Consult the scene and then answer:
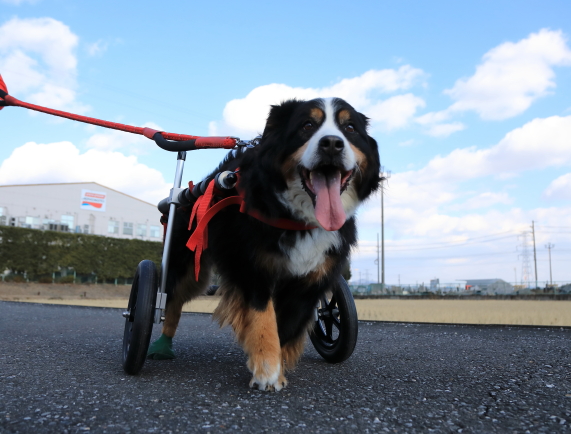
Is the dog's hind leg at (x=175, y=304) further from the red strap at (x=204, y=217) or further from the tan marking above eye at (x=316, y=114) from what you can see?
the tan marking above eye at (x=316, y=114)

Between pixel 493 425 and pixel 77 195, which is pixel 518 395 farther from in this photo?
pixel 77 195

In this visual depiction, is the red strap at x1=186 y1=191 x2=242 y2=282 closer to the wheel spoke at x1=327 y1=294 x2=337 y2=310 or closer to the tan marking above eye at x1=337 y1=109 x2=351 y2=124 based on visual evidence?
the tan marking above eye at x1=337 y1=109 x2=351 y2=124

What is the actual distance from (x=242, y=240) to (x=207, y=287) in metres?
1.51

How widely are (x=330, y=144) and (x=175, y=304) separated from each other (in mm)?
2250

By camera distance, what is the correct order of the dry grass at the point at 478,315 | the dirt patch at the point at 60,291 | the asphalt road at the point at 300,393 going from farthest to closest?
the dirt patch at the point at 60,291
the dry grass at the point at 478,315
the asphalt road at the point at 300,393

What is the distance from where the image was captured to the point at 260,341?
111 inches

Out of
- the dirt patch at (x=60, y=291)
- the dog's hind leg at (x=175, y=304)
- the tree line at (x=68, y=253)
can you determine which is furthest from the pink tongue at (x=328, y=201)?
the tree line at (x=68, y=253)

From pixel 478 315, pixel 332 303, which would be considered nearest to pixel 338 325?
pixel 332 303

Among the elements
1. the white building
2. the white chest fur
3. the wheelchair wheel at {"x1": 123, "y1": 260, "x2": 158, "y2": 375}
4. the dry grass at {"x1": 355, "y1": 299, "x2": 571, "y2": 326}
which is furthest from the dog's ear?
the white building

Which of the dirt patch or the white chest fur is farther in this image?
the dirt patch

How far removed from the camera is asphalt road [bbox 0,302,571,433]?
81.5 inches

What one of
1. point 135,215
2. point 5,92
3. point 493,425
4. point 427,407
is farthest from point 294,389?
point 135,215

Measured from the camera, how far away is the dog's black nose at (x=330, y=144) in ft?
8.83

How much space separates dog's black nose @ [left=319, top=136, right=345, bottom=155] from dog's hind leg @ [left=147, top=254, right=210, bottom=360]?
5.95ft
